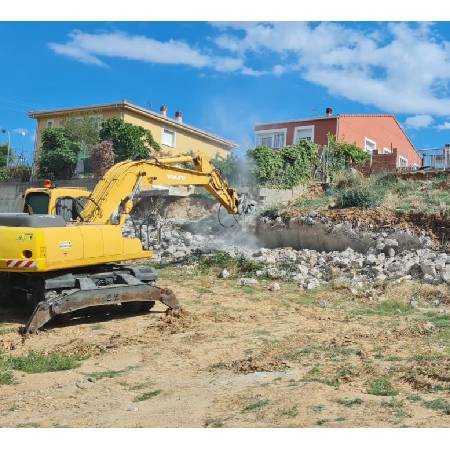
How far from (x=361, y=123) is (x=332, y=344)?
25.2 m

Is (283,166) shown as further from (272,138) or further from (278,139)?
(272,138)

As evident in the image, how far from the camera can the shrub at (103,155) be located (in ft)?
79.9

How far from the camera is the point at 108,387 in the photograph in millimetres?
6195

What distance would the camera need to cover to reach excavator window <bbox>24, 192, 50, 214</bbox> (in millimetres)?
10102

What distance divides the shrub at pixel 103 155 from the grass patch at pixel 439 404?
67.5ft

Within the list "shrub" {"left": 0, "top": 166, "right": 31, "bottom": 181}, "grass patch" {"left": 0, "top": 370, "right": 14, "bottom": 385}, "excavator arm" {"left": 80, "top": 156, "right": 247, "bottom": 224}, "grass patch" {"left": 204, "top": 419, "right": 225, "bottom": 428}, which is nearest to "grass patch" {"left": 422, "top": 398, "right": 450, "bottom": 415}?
"grass patch" {"left": 204, "top": 419, "right": 225, "bottom": 428}

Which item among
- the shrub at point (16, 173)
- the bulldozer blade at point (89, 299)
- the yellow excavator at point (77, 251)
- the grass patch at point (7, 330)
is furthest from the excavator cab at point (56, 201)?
the shrub at point (16, 173)

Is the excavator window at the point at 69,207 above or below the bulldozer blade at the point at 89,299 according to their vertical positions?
above

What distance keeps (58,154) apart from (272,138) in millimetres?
12277

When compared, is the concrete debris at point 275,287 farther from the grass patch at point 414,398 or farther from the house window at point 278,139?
the house window at point 278,139

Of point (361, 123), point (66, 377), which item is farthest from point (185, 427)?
point (361, 123)

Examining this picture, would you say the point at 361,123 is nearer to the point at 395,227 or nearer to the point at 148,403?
the point at 395,227

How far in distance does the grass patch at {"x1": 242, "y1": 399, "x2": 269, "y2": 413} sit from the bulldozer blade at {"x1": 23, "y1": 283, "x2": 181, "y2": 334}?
4.27 metres

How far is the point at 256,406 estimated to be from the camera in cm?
512
